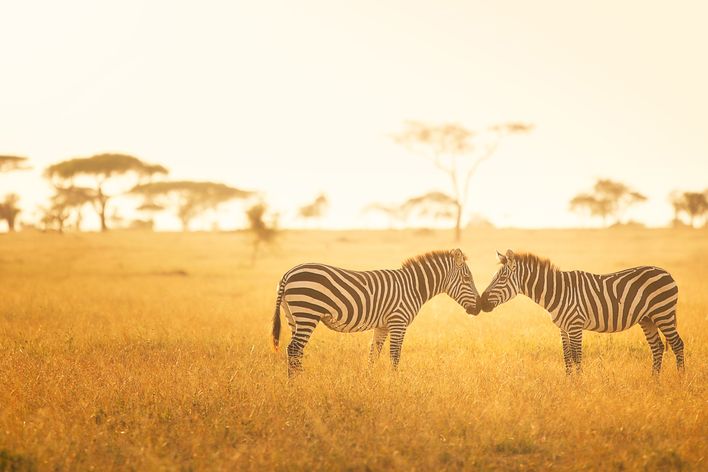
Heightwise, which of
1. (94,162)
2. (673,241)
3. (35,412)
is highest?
(94,162)

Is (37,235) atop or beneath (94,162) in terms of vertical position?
beneath

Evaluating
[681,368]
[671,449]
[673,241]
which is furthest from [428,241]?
[671,449]

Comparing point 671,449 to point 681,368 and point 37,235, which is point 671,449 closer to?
point 681,368

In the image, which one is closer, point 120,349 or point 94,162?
point 120,349

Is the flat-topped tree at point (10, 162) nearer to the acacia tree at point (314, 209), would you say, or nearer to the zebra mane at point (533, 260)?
the acacia tree at point (314, 209)

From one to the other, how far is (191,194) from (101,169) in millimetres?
11630

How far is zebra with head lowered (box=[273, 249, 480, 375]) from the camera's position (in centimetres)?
866

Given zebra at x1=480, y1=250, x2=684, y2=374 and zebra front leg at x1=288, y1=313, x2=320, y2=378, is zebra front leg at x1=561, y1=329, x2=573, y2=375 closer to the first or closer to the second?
zebra at x1=480, y1=250, x2=684, y2=374

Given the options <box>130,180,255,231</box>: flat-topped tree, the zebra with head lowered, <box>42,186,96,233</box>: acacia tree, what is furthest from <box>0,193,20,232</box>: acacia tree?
the zebra with head lowered

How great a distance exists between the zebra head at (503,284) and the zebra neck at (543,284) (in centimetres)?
17

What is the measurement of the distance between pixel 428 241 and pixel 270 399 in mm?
42069

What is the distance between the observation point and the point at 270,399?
720cm

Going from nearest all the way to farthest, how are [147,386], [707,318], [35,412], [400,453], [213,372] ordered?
[400,453] < [35,412] < [147,386] < [213,372] < [707,318]

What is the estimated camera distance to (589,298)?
9219 mm
